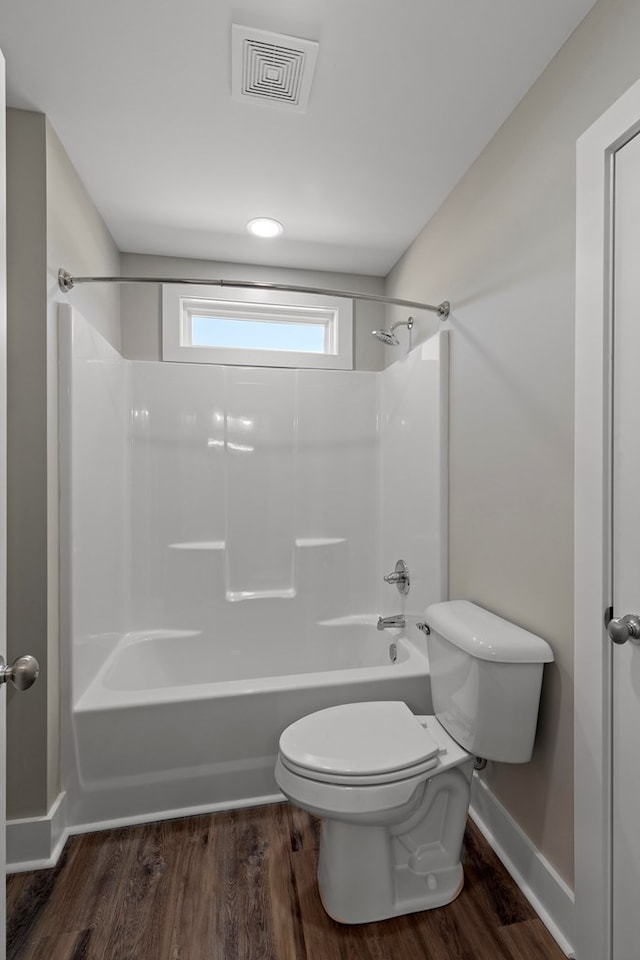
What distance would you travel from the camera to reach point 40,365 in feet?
5.06

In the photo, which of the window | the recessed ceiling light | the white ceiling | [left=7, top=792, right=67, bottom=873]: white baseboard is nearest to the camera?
the white ceiling

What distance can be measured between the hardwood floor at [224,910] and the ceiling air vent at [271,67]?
7.96 ft

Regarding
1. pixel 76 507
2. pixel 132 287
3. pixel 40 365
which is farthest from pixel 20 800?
pixel 132 287

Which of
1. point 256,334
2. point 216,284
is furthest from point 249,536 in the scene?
point 216,284

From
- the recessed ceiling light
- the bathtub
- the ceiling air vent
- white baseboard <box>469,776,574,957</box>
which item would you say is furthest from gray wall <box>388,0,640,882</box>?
the recessed ceiling light

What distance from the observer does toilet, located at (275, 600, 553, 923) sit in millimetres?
1269

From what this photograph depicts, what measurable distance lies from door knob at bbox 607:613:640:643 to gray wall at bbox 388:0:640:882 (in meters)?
0.23

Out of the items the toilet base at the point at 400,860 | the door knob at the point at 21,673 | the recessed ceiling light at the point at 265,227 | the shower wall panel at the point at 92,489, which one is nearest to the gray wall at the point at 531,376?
the toilet base at the point at 400,860

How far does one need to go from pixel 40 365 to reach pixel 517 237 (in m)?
1.61

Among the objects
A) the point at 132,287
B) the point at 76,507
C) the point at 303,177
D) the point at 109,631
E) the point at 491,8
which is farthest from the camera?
the point at 132,287

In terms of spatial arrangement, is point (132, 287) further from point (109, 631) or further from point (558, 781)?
point (558, 781)

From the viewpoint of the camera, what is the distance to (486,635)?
1384mm

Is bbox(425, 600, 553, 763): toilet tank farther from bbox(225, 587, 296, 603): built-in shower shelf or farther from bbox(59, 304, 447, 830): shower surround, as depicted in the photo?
bbox(225, 587, 296, 603): built-in shower shelf

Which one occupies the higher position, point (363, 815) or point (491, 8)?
point (491, 8)
